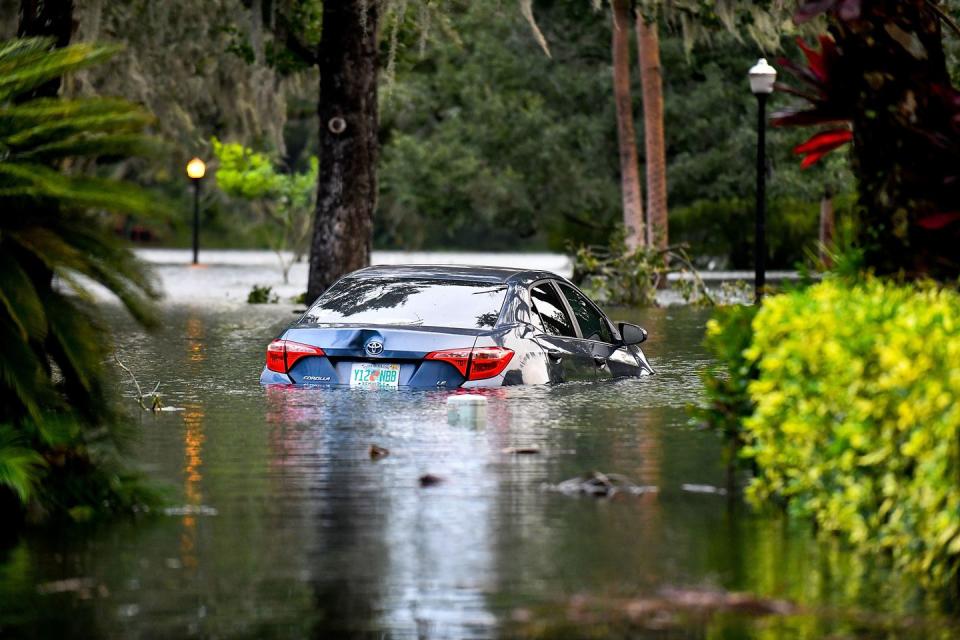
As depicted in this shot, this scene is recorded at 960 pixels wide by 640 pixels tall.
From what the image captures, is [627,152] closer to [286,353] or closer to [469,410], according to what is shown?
[286,353]

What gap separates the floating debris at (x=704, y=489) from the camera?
1077cm

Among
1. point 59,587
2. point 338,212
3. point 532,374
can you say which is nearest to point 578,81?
point 338,212

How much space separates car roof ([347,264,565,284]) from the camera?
1605cm

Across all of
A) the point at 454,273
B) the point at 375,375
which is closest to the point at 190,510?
the point at 375,375

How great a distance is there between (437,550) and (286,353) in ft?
22.8

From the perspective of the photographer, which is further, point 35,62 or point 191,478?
point 191,478

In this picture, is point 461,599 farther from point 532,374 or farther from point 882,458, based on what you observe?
point 532,374

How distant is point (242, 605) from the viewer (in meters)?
7.56

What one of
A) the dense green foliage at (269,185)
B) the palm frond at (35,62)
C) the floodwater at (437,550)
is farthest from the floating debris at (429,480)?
the dense green foliage at (269,185)

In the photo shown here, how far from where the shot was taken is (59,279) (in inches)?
388

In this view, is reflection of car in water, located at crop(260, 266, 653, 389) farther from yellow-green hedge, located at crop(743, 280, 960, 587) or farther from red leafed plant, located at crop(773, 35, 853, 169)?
yellow-green hedge, located at crop(743, 280, 960, 587)

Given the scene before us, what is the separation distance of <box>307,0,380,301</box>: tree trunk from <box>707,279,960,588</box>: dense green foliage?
19.2 meters

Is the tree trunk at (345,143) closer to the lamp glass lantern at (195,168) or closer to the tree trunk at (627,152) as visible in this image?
the tree trunk at (627,152)

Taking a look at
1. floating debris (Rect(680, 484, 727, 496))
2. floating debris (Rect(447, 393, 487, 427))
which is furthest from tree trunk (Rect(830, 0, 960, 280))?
floating debris (Rect(447, 393, 487, 427))
